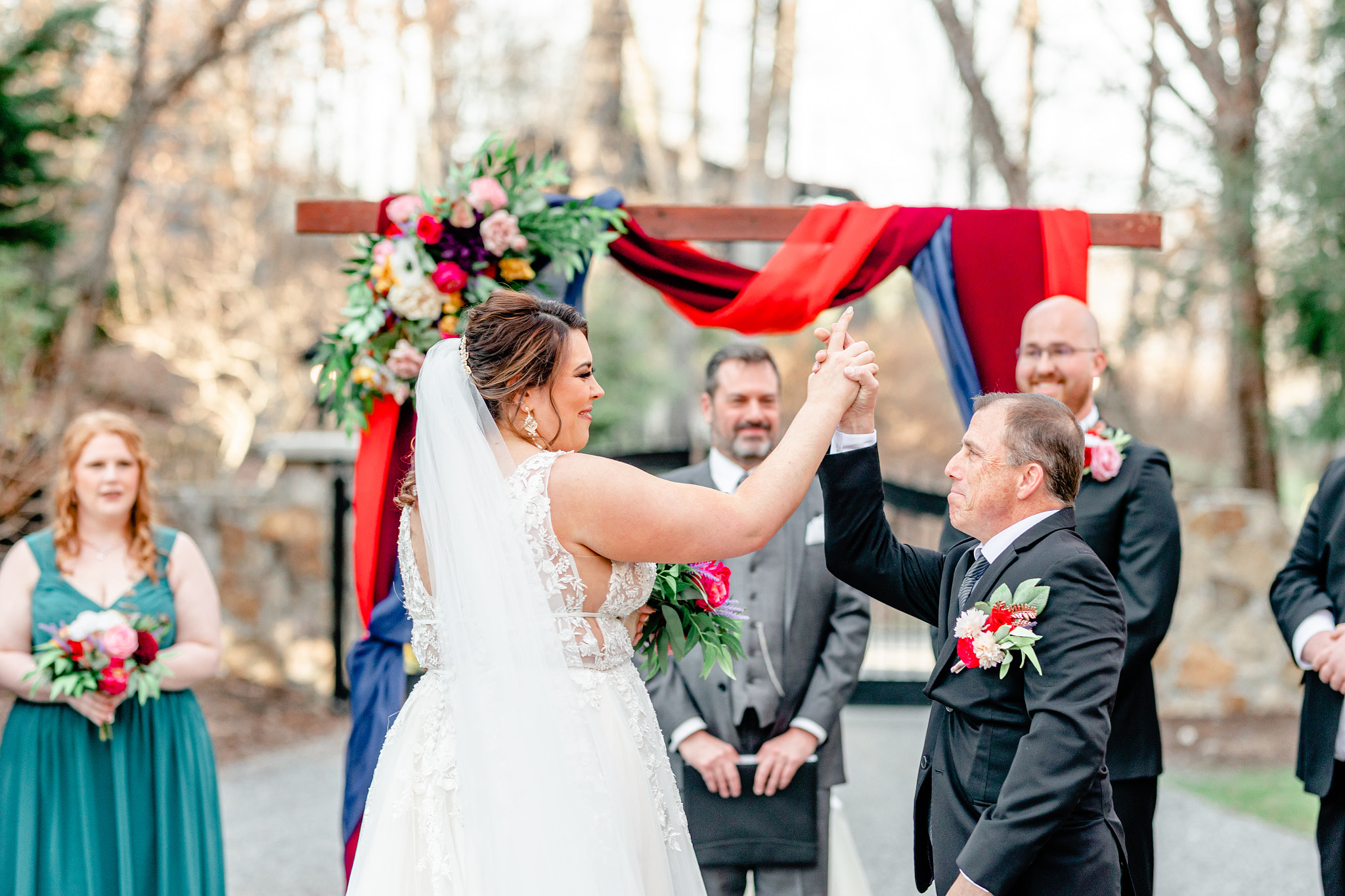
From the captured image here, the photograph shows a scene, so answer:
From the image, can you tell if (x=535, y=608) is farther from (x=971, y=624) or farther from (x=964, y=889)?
(x=964, y=889)

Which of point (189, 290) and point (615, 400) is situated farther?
point (189, 290)

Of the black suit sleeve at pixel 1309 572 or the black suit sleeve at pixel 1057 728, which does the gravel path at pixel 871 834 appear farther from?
the black suit sleeve at pixel 1057 728

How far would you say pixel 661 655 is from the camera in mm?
3021

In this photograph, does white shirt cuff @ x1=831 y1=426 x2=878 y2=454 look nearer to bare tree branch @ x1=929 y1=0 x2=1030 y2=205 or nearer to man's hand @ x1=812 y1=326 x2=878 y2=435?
man's hand @ x1=812 y1=326 x2=878 y2=435

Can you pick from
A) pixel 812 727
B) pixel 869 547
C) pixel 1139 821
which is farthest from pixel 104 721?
pixel 1139 821

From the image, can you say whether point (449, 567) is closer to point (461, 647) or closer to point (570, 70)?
point (461, 647)

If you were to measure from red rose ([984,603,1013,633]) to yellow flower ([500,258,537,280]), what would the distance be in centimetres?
227

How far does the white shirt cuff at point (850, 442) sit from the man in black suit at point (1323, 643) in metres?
1.79

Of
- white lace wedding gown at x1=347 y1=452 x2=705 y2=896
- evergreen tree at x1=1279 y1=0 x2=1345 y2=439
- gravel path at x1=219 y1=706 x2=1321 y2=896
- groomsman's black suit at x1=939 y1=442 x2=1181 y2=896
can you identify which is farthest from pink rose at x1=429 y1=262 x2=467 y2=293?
evergreen tree at x1=1279 y1=0 x2=1345 y2=439

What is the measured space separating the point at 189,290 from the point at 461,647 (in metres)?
14.3

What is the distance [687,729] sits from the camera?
355 cm

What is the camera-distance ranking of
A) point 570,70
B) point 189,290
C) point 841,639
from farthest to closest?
point 570,70 → point 189,290 → point 841,639

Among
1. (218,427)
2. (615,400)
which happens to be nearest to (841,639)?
(615,400)

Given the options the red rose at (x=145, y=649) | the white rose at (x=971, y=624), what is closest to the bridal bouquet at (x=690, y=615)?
the white rose at (x=971, y=624)
